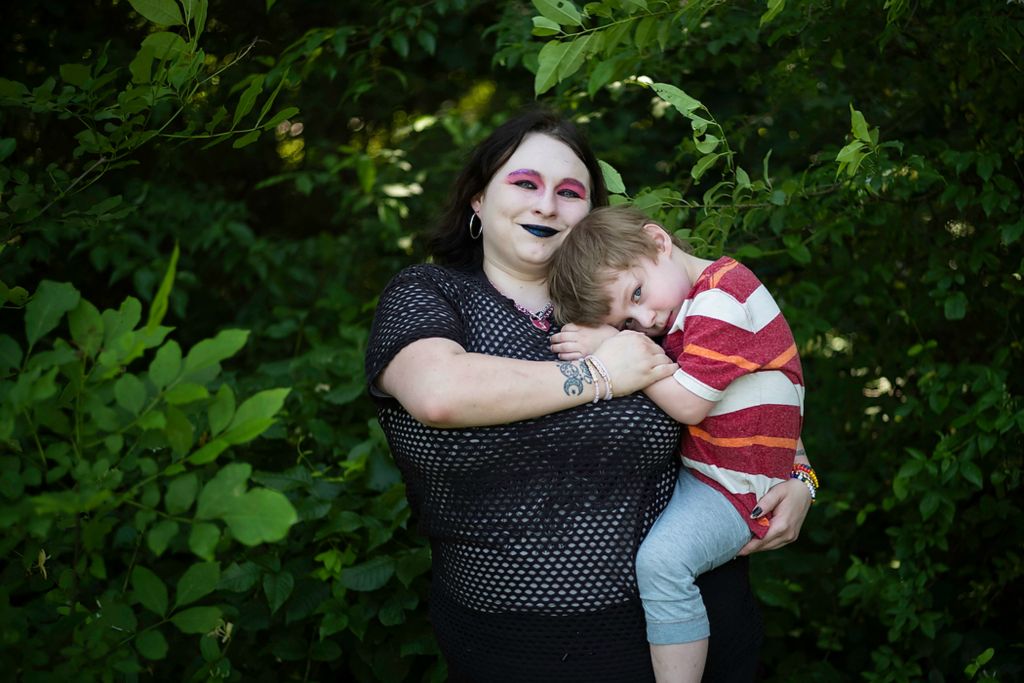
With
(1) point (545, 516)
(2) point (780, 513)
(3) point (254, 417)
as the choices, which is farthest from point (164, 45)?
(2) point (780, 513)

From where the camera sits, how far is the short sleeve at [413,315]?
1.83 metres

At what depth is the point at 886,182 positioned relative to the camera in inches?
89.0

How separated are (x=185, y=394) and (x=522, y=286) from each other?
1.10 meters

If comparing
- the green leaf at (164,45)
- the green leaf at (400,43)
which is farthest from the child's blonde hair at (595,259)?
the green leaf at (400,43)

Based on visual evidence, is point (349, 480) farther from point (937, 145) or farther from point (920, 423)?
point (937, 145)

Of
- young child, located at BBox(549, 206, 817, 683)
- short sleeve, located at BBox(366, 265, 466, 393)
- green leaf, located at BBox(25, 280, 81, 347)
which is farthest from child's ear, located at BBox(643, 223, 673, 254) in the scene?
green leaf, located at BBox(25, 280, 81, 347)

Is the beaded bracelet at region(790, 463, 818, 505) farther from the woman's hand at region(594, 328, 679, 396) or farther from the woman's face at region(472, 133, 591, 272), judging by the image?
the woman's face at region(472, 133, 591, 272)

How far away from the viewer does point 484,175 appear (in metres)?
2.29

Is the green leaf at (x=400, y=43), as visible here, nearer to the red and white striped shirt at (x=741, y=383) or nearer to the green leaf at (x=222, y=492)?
the red and white striped shirt at (x=741, y=383)

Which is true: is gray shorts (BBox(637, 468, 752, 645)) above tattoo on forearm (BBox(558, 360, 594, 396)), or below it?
below

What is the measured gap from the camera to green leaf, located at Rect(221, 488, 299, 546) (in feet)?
3.67

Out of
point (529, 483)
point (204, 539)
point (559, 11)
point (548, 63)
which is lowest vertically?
point (529, 483)

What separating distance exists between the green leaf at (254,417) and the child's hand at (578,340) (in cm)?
84

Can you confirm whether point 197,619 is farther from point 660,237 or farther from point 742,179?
point 742,179
